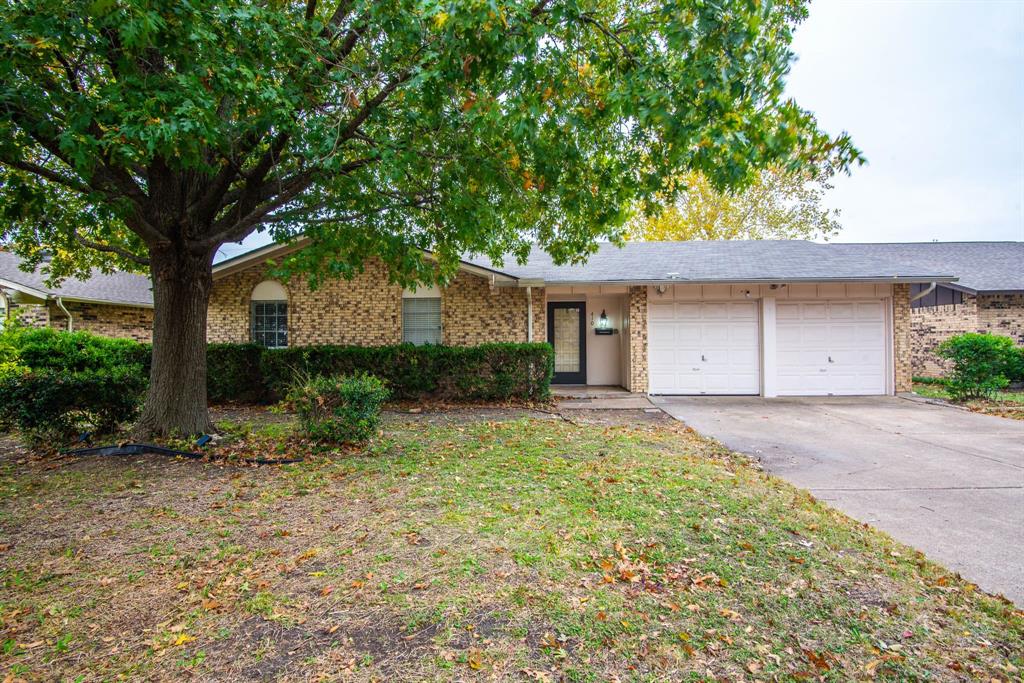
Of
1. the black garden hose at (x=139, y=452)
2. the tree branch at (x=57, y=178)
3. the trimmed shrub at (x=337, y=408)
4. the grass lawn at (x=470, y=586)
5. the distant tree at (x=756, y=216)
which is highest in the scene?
the distant tree at (x=756, y=216)

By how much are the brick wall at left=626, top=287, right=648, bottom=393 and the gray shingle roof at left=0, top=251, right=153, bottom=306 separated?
11662 mm

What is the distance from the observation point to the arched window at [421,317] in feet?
41.1

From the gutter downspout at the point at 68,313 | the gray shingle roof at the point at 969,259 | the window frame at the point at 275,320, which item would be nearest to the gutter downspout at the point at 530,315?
the window frame at the point at 275,320

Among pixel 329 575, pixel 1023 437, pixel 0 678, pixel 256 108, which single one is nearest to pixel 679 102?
pixel 256 108

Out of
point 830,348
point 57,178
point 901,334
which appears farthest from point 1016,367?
point 57,178

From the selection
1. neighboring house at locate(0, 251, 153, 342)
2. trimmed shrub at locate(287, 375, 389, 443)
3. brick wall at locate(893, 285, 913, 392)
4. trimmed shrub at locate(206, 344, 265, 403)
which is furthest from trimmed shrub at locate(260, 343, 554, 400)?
brick wall at locate(893, 285, 913, 392)

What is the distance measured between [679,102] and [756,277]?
8681mm

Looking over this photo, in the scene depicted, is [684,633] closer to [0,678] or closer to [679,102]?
[0,678]

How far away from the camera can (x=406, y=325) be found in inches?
495

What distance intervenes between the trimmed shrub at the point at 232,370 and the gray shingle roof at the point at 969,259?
49.6 feet

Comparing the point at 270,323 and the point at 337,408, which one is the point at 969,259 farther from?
the point at 270,323

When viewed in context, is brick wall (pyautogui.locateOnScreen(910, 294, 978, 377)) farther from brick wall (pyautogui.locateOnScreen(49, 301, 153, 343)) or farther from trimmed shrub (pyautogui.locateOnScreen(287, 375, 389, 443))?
brick wall (pyautogui.locateOnScreen(49, 301, 153, 343))

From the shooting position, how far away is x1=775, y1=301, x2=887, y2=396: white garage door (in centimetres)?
1223

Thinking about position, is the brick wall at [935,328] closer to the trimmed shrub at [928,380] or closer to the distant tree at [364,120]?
the trimmed shrub at [928,380]
